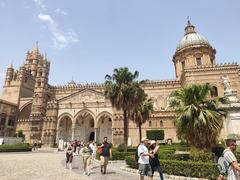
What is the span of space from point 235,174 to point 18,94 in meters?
67.7

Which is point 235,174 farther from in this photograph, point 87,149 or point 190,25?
point 190,25

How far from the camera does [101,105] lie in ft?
148

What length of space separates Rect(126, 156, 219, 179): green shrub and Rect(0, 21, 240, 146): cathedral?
29.7 metres

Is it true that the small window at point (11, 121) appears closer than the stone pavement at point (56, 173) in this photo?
No

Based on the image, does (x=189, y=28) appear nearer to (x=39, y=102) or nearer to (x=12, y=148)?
(x=39, y=102)

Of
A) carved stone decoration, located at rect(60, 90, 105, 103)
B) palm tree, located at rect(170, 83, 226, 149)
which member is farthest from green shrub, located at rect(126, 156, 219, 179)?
carved stone decoration, located at rect(60, 90, 105, 103)

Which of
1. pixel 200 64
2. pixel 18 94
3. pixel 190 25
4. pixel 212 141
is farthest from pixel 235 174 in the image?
pixel 18 94

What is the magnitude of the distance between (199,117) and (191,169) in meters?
3.57

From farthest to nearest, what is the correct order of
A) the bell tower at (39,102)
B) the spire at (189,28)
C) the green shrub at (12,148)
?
the spire at (189,28) → the bell tower at (39,102) → the green shrub at (12,148)

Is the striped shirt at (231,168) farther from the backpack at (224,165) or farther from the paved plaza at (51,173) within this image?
the paved plaza at (51,173)

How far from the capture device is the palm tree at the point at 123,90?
22.7 metres

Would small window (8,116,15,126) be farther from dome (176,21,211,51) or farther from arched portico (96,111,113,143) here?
dome (176,21,211,51)

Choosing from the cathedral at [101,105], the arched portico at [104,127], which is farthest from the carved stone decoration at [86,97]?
the arched portico at [104,127]

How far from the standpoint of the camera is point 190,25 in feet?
173
